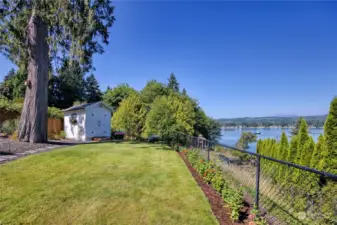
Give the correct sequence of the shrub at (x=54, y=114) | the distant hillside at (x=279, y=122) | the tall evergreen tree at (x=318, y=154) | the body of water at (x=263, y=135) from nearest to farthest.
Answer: the tall evergreen tree at (x=318, y=154)
the body of water at (x=263, y=135)
the shrub at (x=54, y=114)
the distant hillside at (x=279, y=122)

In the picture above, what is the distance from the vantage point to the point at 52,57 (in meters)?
11.1

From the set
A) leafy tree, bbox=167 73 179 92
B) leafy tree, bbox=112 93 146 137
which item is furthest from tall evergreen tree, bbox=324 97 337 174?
leafy tree, bbox=167 73 179 92

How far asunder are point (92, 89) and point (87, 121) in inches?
1039

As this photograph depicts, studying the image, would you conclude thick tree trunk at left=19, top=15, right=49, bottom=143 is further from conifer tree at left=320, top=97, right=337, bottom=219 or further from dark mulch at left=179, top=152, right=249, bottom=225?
conifer tree at left=320, top=97, right=337, bottom=219

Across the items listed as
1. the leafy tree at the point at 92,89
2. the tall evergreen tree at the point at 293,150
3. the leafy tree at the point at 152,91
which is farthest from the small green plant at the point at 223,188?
the leafy tree at the point at 92,89

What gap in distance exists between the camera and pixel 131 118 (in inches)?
676

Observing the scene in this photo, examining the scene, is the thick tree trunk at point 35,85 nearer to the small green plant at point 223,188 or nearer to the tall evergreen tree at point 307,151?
the small green plant at point 223,188

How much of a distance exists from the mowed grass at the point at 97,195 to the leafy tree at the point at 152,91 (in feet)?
79.6

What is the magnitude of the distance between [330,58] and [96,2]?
16.8 m

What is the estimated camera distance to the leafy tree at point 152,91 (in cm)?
2956

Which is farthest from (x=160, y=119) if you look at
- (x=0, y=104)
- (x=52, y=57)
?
(x=0, y=104)

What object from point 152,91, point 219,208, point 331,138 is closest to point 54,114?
point 152,91

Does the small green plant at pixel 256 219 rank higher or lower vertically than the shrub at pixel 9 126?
lower

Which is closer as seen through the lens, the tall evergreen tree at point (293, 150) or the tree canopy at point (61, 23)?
the tall evergreen tree at point (293, 150)
